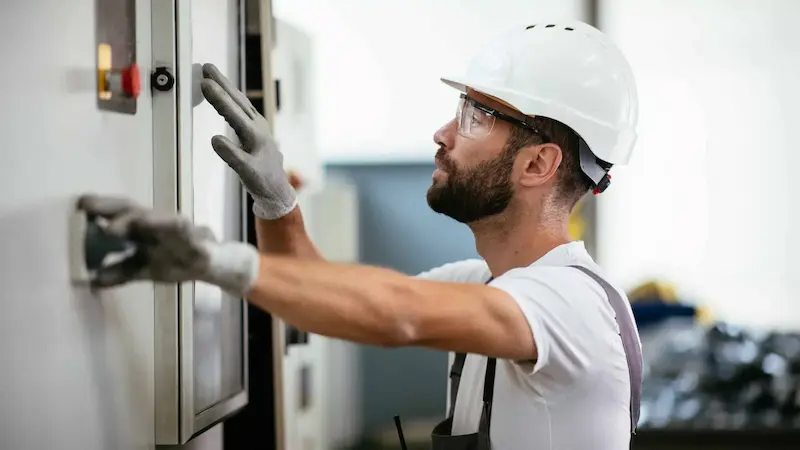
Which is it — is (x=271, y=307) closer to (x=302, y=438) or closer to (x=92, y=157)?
(x=92, y=157)

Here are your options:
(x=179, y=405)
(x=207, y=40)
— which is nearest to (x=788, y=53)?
(x=207, y=40)

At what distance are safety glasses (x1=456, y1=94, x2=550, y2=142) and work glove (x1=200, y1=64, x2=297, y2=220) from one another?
305 mm

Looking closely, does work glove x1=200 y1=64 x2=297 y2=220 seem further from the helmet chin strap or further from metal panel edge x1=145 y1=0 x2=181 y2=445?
the helmet chin strap

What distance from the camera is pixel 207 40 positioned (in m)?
1.42

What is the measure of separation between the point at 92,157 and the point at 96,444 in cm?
34

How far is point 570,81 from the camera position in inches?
54.4

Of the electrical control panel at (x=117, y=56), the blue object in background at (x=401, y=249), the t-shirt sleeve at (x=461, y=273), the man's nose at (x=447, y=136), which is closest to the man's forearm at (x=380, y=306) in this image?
the electrical control panel at (x=117, y=56)

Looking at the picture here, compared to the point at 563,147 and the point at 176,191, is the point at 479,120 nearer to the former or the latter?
the point at 563,147

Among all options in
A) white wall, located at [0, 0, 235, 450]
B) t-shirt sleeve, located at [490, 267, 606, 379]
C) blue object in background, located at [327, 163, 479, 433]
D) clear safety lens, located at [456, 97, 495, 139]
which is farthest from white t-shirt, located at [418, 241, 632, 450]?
blue object in background, located at [327, 163, 479, 433]

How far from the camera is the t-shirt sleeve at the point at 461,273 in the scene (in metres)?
1.61

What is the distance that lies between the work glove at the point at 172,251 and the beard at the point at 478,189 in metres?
0.60

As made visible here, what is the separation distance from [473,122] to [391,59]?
2.43m

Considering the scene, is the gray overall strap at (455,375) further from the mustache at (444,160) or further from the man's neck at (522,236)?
the mustache at (444,160)

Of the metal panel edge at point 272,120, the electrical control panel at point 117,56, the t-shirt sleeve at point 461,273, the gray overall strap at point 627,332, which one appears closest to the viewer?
the electrical control panel at point 117,56
